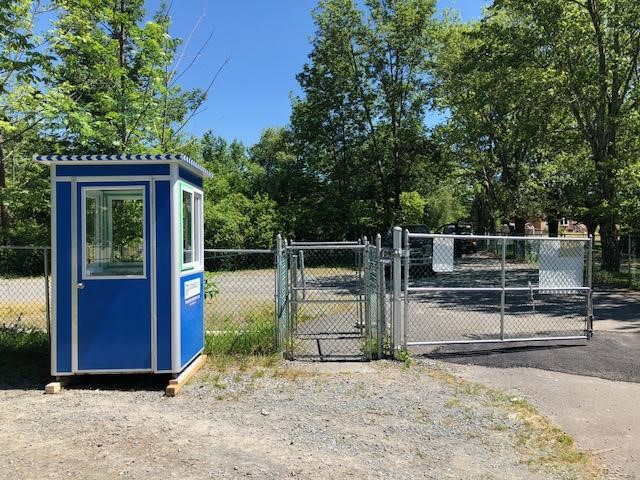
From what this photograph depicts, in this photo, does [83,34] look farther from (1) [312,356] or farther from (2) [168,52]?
(1) [312,356]

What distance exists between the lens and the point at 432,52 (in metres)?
30.8

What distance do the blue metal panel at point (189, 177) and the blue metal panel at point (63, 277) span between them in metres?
1.27

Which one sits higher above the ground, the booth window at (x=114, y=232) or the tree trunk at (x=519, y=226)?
the tree trunk at (x=519, y=226)

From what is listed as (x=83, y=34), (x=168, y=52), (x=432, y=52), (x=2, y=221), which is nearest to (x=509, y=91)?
(x=432, y=52)

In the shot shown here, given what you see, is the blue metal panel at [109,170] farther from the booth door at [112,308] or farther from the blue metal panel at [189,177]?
the blue metal panel at [189,177]

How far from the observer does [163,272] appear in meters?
6.29

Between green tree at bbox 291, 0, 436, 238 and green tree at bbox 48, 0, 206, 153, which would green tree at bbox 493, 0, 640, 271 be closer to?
green tree at bbox 291, 0, 436, 238

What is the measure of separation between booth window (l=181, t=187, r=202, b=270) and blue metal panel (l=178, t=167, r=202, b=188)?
0.13 meters

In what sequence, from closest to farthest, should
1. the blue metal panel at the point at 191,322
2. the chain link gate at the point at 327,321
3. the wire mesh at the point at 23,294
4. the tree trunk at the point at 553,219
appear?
the blue metal panel at the point at 191,322 → the chain link gate at the point at 327,321 → the wire mesh at the point at 23,294 → the tree trunk at the point at 553,219

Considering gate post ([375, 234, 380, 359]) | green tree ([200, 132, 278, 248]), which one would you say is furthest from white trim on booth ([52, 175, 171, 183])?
green tree ([200, 132, 278, 248])

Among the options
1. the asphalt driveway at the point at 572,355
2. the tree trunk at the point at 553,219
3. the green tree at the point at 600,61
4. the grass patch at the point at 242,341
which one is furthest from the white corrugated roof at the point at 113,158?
the tree trunk at the point at 553,219

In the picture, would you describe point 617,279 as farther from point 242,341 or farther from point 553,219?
point 553,219

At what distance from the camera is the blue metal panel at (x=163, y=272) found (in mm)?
6262

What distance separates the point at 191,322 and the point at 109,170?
7.01 feet
